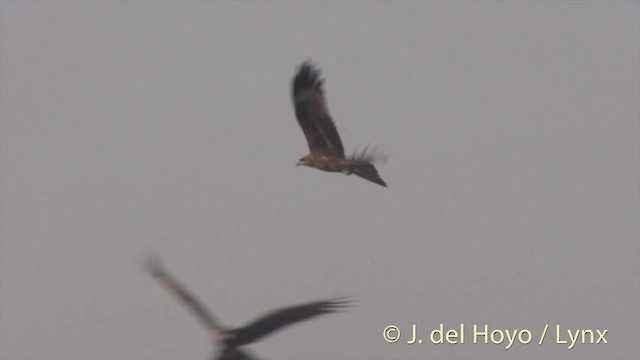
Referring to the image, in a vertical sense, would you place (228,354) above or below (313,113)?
below

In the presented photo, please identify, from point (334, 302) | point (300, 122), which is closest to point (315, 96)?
point (300, 122)

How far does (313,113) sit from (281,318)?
9.17m

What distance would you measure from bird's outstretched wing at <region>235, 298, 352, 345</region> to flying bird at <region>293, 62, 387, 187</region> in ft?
25.3

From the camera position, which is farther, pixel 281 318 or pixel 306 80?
pixel 306 80

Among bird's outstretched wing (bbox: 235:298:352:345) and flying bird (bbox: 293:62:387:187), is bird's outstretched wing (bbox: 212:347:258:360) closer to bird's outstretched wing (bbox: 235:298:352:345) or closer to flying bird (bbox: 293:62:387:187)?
bird's outstretched wing (bbox: 235:298:352:345)

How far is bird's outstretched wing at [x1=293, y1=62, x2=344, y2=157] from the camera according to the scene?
79.0 feet

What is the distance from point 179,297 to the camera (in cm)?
1603

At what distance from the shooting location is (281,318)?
1535 centimetres

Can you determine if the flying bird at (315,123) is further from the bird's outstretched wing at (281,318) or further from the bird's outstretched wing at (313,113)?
the bird's outstretched wing at (281,318)

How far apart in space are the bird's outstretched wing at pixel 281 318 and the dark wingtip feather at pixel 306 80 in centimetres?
874

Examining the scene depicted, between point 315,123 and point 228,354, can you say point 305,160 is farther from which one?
point 228,354

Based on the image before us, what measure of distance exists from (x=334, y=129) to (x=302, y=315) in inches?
368

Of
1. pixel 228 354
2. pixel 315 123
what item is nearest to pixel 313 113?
pixel 315 123

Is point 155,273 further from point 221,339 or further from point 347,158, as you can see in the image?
point 347,158
